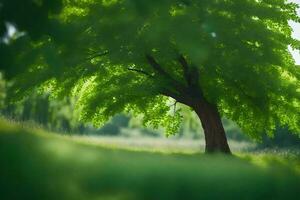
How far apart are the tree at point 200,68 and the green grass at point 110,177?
16.6 ft

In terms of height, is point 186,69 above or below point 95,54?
below

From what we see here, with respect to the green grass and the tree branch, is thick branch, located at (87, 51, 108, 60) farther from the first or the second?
the green grass

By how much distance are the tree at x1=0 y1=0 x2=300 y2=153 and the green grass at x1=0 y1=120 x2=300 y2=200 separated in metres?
5.04

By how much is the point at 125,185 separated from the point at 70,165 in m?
1.12

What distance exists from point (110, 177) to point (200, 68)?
1075 cm

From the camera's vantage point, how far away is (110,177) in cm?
838

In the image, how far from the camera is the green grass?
22.6ft

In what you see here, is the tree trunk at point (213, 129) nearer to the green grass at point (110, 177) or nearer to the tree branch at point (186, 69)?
the tree branch at point (186, 69)

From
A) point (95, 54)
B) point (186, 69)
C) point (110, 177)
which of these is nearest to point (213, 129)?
point (186, 69)

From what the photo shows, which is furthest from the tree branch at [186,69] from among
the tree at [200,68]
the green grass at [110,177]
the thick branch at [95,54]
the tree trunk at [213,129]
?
the green grass at [110,177]

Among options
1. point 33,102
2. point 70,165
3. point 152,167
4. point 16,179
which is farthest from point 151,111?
point 33,102

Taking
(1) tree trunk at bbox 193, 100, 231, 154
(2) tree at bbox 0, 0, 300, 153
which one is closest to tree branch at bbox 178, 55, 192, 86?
(2) tree at bbox 0, 0, 300, 153

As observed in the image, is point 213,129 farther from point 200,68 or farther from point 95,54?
point 95,54

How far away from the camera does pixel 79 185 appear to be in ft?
24.4
